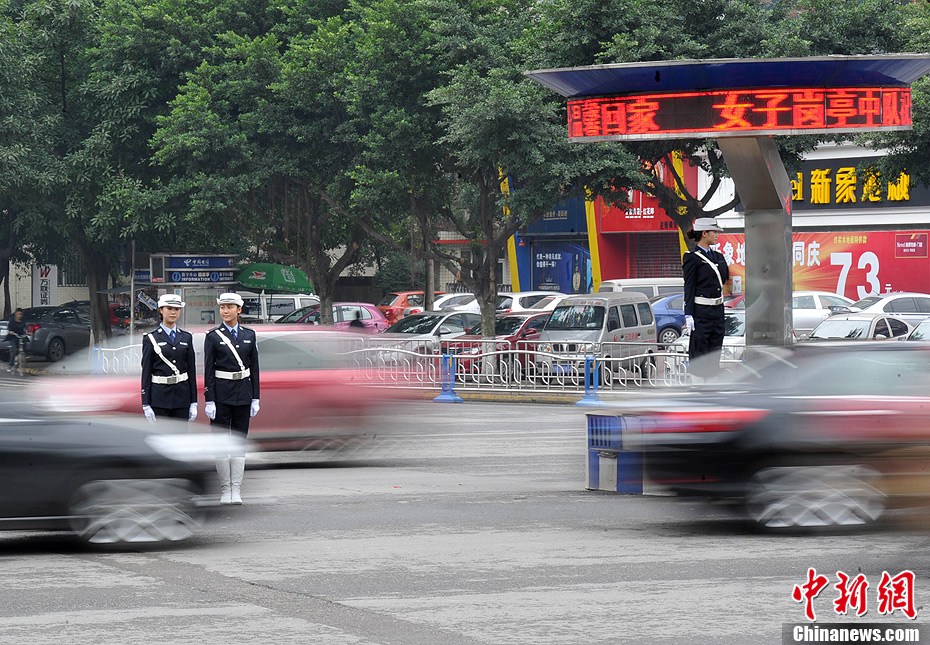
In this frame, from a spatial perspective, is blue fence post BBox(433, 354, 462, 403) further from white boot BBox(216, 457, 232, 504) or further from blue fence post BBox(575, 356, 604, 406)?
white boot BBox(216, 457, 232, 504)

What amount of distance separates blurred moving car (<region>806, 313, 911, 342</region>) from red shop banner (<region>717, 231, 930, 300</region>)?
45.9ft

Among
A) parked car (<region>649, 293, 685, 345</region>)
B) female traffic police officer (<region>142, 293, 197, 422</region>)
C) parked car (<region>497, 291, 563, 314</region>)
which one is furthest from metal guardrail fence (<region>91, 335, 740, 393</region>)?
parked car (<region>497, 291, 563, 314</region>)

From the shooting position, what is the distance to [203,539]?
10.1 meters

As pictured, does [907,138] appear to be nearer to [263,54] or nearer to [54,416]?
[263,54]

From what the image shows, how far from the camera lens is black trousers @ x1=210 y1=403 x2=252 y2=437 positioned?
11406 mm

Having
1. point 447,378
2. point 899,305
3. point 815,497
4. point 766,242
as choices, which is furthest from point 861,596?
point 899,305

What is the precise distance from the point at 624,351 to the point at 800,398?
56.2 ft

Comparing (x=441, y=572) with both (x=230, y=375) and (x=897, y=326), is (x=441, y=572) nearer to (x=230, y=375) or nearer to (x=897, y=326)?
(x=230, y=375)

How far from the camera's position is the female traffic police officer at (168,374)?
1114 cm

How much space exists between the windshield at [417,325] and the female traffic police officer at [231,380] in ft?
66.0

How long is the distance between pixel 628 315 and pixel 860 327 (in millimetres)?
5116

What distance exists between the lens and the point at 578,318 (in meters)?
28.7

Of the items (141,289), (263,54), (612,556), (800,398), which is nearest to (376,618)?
(612,556)

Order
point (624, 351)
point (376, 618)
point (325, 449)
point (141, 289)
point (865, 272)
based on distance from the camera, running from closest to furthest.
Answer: point (376, 618) → point (325, 449) → point (624, 351) → point (865, 272) → point (141, 289)
